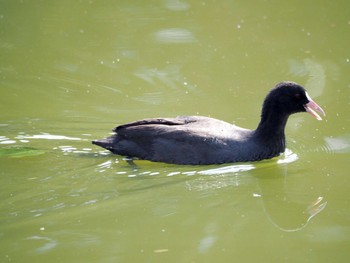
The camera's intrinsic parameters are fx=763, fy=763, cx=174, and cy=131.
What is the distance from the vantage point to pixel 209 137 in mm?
7770

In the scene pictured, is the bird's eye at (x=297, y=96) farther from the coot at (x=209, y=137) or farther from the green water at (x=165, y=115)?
the green water at (x=165, y=115)

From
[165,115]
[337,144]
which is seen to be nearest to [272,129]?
[337,144]

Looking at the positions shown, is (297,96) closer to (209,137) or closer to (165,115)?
(209,137)

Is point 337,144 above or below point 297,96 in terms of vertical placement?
below

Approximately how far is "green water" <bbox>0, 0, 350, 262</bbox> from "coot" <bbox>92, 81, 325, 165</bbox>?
0.13m

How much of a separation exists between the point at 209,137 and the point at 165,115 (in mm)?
1245

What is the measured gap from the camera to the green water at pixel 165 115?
19.6 feet

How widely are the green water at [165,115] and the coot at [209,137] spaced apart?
13cm

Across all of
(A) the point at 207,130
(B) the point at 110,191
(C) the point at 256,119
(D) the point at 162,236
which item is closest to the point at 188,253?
(D) the point at 162,236

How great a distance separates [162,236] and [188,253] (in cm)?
34

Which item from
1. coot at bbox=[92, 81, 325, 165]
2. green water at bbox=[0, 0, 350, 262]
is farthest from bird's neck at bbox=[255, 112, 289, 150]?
green water at bbox=[0, 0, 350, 262]

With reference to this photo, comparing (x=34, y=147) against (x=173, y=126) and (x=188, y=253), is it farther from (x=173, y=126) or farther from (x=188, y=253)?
(x=188, y=253)

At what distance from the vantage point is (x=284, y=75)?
9867 millimetres

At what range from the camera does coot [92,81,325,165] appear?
776 centimetres
